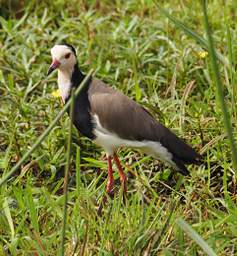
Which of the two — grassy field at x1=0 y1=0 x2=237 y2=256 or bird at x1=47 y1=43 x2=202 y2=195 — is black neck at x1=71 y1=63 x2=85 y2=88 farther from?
grassy field at x1=0 y1=0 x2=237 y2=256

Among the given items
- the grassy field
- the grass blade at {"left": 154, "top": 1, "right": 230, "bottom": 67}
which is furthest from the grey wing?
the grass blade at {"left": 154, "top": 1, "right": 230, "bottom": 67}

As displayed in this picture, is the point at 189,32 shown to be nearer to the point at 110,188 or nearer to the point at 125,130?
the point at 125,130

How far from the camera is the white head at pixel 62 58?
386cm

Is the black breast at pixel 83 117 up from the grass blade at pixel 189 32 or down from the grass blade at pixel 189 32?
down

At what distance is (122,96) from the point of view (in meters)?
3.78

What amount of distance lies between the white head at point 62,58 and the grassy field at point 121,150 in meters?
0.36

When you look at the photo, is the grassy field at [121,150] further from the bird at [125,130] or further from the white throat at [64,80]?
the white throat at [64,80]

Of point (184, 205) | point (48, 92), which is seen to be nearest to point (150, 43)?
point (48, 92)

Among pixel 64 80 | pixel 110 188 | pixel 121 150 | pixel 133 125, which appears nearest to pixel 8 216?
pixel 110 188

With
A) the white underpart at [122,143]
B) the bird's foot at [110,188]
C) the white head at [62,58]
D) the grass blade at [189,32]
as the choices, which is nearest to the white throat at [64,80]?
the white head at [62,58]

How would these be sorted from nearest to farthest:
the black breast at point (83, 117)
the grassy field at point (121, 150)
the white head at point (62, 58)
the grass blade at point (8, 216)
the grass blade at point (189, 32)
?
the grass blade at point (189, 32) < the grassy field at point (121, 150) < the grass blade at point (8, 216) < the black breast at point (83, 117) < the white head at point (62, 58)

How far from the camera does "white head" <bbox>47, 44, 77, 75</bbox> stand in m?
3.86

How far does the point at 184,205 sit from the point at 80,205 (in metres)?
0.49

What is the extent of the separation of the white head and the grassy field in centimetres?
36
